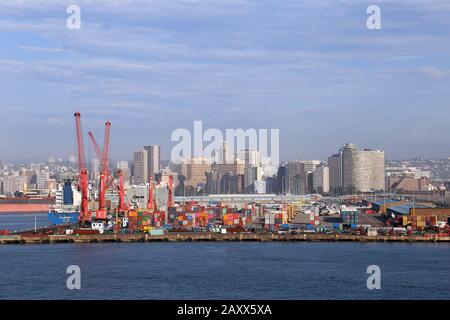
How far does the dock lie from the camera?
25484mm

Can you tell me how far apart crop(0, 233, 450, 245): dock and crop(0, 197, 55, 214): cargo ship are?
3126 cm

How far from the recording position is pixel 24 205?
57625mm

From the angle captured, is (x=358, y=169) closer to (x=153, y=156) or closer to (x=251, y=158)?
(x=251, y=158)

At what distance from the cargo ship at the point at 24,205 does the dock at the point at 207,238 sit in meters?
31.3

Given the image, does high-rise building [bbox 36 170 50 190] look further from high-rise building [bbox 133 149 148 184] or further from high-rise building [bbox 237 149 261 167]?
high-rise building [bbox 237 149 261 167]

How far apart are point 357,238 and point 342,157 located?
7577 centimetres

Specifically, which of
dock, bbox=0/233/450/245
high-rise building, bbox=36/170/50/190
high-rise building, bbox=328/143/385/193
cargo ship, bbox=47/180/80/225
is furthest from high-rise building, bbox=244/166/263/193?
dock, bbox=0/233/450/245

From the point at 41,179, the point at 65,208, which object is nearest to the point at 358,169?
the point at 41,179

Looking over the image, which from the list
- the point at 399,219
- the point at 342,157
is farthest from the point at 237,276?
the point at 342,157

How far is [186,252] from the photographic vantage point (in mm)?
21438

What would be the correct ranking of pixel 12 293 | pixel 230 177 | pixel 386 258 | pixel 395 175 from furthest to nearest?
1. pixel 395 175
2. pixel 230 177
3. pixel 386 258
4. pixel 12 293
